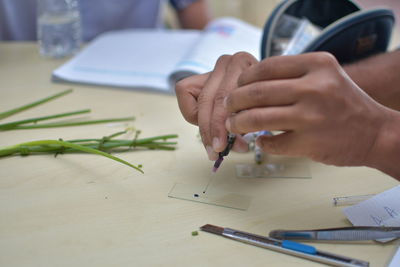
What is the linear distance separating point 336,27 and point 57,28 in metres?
0.92

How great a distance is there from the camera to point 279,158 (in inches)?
32.2

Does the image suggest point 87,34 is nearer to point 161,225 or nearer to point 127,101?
point 127,101

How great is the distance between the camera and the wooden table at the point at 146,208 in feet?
1.88

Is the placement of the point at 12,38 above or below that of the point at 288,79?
below

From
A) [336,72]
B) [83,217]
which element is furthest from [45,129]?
[336,72]

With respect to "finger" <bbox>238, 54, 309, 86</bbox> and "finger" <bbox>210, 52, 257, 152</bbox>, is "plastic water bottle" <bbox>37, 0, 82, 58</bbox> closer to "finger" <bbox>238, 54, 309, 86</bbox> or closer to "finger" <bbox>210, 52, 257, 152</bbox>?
"finger" <bbox>210, 52, 257, 152</bbox>

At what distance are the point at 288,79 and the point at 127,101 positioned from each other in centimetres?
60

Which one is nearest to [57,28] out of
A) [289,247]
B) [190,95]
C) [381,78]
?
[190,95]

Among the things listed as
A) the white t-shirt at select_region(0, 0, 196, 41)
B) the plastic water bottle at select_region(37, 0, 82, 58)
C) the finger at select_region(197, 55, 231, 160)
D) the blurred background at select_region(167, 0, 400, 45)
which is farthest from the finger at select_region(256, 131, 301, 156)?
the blurred background at select_region(167, 0, 400, 45)

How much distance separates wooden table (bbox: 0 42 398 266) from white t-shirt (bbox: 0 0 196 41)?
93cm

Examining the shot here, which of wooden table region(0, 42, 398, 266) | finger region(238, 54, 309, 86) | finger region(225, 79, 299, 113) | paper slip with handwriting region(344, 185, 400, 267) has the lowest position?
wooden table region(0, 42, 398, 266)

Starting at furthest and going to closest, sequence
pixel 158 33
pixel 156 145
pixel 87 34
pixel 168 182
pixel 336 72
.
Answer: pixel 87 34, pixel 158 33, pixel 156 145, pixel 168 182, pixel 336 72

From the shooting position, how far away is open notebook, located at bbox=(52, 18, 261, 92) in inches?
45.1

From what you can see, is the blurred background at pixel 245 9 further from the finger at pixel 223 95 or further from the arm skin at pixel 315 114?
the arm skin at pixel 315 114
